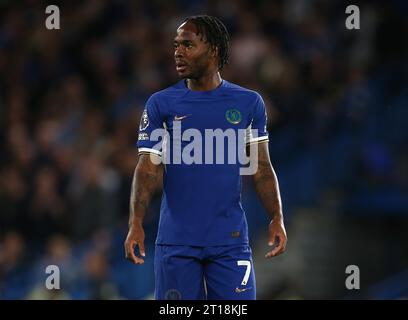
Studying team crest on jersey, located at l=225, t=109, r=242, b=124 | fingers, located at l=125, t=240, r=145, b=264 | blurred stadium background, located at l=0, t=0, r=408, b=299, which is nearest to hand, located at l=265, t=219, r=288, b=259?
team crest on jersey, located at l=225, t=109, r=242, b=124

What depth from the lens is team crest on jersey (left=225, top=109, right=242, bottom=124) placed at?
16.1 feet

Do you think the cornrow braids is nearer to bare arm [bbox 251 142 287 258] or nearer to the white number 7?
bare arm [bbox 251 142 287 258]

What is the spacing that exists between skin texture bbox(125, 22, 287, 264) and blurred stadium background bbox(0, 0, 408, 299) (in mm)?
3697

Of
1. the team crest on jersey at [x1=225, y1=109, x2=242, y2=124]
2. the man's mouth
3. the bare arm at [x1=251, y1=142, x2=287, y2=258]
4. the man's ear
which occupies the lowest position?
the bare arm at [x1=251, y1=142, x2=287, y2=258]

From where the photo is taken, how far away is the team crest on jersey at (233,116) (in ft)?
16.1

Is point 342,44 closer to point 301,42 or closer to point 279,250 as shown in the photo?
point 301,42

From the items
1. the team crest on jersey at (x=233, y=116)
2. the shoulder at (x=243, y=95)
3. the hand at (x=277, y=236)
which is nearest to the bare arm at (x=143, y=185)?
the team crest on jersey at (x=233, y=116)

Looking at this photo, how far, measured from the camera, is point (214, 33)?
4.98 m

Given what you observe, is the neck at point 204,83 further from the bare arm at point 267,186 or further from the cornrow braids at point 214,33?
the bare arm at point 267,186

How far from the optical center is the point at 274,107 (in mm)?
9422
